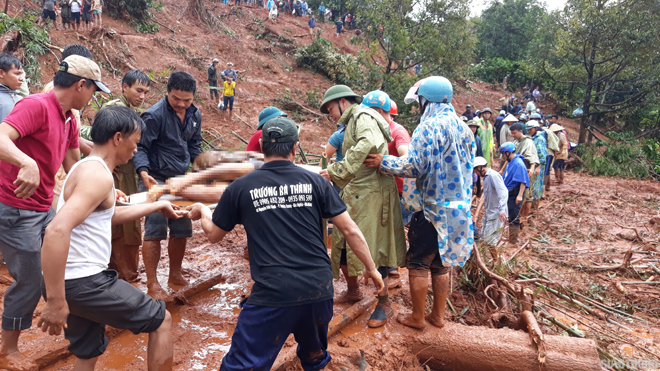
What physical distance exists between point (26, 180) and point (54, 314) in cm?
88

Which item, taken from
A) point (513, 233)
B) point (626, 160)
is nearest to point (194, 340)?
point (513, 233)

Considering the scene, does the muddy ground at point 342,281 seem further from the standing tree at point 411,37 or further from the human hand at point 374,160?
the standing tree at point 411,37

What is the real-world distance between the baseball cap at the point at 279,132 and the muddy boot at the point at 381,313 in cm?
199

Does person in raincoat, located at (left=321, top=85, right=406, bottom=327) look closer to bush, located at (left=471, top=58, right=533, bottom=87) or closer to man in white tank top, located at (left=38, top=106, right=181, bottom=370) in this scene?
man in white tank top, located at (left=38, top=106, right=181, bottom=370)

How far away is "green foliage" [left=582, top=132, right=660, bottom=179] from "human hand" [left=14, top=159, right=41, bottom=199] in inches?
696

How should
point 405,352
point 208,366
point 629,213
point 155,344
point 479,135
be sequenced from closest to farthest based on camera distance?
point 155,344 → point 208,366 → point 405,352 → point 479,135 → point 629,213

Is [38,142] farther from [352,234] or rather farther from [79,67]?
[352,234]

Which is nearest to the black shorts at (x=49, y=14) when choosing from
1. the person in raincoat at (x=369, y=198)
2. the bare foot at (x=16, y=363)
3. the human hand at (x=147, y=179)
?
the human hand at (x=147, y=179)

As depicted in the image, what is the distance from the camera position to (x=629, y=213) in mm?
10266

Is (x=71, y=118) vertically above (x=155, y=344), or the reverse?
(x=71, y=118)

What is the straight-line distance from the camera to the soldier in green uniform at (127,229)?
400cm

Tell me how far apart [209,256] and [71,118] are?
2712 millimetres

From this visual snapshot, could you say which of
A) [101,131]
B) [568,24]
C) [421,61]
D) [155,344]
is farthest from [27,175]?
[568,24]

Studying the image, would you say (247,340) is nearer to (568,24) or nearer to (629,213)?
(629,213)
